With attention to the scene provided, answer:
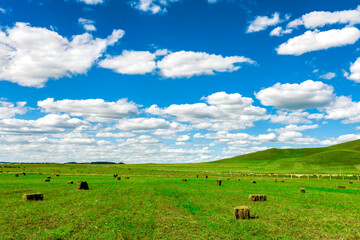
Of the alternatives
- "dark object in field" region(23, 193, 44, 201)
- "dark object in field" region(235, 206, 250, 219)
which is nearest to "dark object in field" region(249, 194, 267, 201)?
"dark object in field" region(235, 206, 250, 219)

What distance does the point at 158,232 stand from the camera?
16.8 meters

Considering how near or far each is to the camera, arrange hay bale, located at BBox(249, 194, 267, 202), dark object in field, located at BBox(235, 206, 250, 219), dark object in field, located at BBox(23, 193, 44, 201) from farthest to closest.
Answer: hay bale, located at BBox(249, 194, 267, 202) < dark object in field, located at BBox(23, 193, 44, 201) < dark object in field, located at BBox(235, 206, 250, 219)

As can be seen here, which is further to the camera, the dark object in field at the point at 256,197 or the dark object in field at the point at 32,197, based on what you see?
the dark object in field at the point at 256,197

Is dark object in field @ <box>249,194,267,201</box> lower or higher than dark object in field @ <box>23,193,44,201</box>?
lower

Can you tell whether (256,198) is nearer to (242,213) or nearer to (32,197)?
(242,213)

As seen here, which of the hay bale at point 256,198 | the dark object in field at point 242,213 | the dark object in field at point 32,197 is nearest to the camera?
the dark object in field at point 242,213

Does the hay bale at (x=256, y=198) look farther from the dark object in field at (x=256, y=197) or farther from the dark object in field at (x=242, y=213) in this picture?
the dark object in field at (x=242, y=213)

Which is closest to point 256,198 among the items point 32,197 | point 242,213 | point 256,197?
point 256,197

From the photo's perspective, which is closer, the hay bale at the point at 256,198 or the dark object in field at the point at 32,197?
the dark object in field at the point at 32,197

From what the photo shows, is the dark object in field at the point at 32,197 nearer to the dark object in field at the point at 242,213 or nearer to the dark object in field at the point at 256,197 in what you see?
the dark object in field at the point at 242,213

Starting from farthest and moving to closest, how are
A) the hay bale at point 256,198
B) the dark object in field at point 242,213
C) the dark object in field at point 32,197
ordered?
the hay bale at point 256,198 < the dark object in field at point 32,197 < the dark object in field at point 242,213

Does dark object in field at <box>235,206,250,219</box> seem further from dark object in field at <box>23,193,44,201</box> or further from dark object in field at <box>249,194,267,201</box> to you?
dark object in field at <box>23,193,44,201</box>

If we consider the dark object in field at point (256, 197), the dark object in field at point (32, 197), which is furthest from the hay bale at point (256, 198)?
the dark object in field at point (32, 197)

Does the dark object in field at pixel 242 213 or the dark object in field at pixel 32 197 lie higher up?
the dark object in field at pixel 32 197
